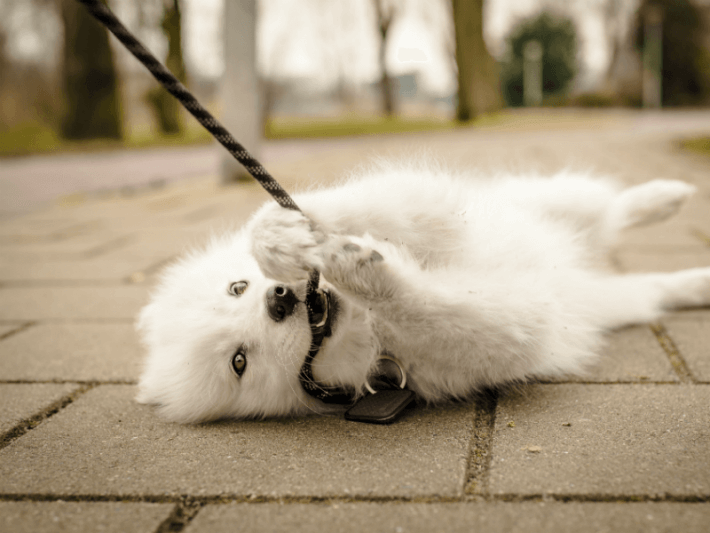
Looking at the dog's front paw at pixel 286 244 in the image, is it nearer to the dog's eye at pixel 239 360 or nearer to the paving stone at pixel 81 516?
the dog's eye at pixel 239 360

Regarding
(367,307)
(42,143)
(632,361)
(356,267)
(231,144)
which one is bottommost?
(632,361)

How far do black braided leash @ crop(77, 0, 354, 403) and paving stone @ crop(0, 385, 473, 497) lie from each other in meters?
0.08

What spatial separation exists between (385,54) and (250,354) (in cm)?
2439

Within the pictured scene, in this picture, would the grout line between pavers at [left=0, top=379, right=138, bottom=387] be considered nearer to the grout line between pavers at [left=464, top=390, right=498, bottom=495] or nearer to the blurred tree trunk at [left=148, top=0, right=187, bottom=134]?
the grout line between pavers at [left=464, top=390, right=498, bottom=495]

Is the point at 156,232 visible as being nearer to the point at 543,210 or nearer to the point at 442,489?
the point at 543,210

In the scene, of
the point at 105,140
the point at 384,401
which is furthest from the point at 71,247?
the point at 105,140

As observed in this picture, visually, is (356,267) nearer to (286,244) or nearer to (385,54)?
(286,244)

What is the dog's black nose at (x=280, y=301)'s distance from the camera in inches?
59.0

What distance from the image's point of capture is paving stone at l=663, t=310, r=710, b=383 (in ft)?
5.87

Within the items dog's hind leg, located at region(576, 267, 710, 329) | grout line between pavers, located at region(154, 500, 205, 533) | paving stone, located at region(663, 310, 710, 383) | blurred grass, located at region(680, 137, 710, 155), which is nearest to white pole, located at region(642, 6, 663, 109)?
blurred grass, located at region(680, 137, 710, 155)

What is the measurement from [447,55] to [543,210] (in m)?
24.4

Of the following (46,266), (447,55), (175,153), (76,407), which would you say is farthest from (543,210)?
(447,55)

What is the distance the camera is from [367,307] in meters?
1.51

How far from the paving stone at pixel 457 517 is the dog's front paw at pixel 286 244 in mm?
479
